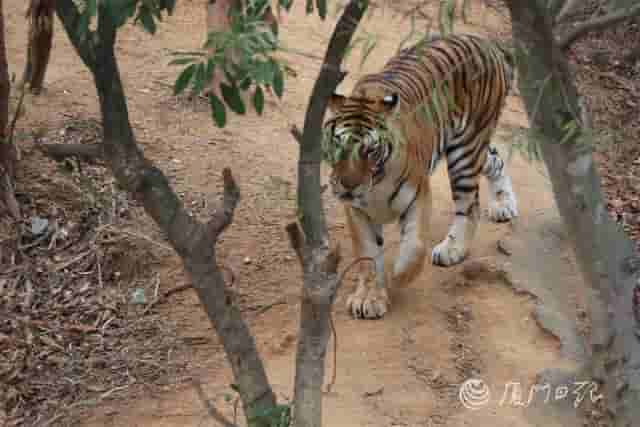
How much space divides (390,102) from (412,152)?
362 mm

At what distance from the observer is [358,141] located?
502 cm

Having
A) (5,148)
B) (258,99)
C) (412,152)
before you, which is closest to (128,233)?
(5,148)

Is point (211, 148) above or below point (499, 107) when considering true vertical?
below

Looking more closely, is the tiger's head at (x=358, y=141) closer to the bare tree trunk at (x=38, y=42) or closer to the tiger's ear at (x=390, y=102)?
the tiger's ear at (x=390, y=102)

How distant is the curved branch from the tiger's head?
166 cm

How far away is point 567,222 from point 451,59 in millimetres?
2456

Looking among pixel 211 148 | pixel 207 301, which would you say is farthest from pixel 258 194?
pixel 207 301

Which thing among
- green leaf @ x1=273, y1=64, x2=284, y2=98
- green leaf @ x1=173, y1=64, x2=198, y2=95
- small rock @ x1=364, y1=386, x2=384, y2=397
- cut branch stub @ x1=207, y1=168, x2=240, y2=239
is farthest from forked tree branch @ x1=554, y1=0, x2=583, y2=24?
small rock @ x1=364, y1=386, x2=384, y2=397

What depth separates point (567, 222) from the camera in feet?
11.9

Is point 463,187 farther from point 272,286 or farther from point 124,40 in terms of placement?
point 124,40

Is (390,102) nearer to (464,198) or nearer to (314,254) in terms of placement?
(464,198)

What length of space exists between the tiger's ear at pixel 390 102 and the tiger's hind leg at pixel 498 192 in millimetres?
1371

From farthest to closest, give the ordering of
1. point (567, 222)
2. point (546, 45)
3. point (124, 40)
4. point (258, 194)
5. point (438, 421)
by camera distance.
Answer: point (124, 40) → point (258, 194) → point (438, 421) → point (567, 222) → point (546, 45)

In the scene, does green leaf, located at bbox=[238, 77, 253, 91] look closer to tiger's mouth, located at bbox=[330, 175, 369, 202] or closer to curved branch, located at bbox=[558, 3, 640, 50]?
curved branch, located at bbox=[558, 3, 640, 50]
